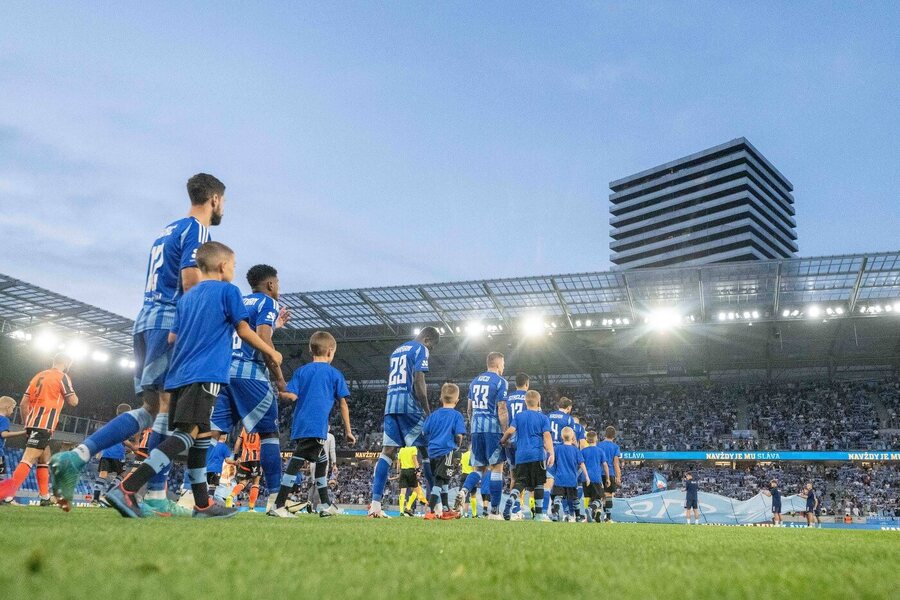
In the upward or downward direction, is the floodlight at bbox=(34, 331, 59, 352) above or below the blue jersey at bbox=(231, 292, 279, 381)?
above

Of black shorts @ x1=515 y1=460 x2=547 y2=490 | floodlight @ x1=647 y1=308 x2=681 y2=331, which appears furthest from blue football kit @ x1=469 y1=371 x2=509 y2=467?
floodlight @ x1=647 y1=308 x2=681 y2=331

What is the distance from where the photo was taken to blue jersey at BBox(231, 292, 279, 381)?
18.0ft

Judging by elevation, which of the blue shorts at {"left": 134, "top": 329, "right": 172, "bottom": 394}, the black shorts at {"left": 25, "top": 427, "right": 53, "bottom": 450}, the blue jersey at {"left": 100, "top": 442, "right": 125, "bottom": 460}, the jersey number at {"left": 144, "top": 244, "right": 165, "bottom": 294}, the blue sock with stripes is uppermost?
the jersey number at {"left": 144, "top": 244, "right": 165, "bottom": 294}

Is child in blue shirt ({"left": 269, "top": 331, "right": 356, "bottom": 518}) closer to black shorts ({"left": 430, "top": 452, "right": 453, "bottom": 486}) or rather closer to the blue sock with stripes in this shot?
black shorts ({"left": 430, "top": 452, "right": 453, "bottom": 486})

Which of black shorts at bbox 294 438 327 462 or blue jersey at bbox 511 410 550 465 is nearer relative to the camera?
black shorts at bbox 294 438 327 462

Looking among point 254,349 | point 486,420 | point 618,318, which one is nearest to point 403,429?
point 486,420

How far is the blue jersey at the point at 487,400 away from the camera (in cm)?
874

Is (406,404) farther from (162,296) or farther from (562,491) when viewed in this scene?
(562,491)

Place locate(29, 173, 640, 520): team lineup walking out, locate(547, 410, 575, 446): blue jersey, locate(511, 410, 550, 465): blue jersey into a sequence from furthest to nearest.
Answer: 1. locate(547, 410, 575, 446): blue jersey
2. locate(511, 410, 550, 465): blue jersey
3. locate(29, 173, 640, 520): team lineup walking out

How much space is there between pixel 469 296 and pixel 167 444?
2579 centimetres

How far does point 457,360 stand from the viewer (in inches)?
1454

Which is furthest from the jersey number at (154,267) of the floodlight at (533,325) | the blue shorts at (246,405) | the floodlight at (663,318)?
the floodlight at (663,318)

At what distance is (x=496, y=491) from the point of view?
9070 mm

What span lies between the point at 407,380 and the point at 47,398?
4.80 meters
